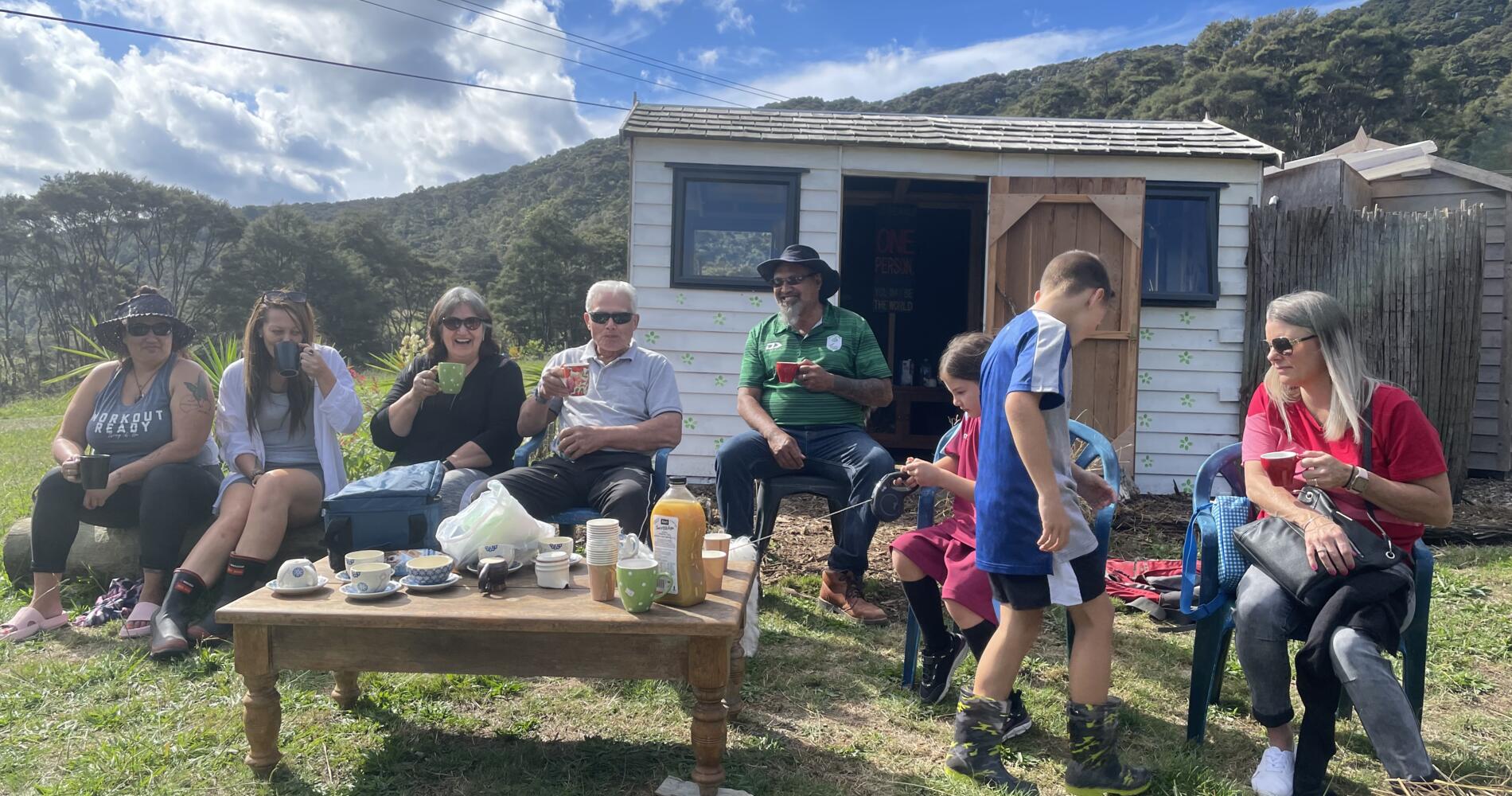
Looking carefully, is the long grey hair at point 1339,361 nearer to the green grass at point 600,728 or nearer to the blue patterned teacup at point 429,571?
the green grass at point 600,728

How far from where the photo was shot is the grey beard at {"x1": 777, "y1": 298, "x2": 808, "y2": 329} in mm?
3963

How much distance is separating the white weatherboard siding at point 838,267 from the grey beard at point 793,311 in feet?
6.82

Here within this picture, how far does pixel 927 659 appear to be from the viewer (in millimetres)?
2789

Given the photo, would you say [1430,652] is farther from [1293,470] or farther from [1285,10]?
[1285,10]

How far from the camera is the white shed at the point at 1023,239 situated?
5.95 m

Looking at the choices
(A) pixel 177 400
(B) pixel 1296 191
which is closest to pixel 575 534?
(A) pixel 177 400

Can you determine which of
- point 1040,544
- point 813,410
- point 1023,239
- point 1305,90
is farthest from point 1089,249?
point 1305,90

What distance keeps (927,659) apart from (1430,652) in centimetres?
199

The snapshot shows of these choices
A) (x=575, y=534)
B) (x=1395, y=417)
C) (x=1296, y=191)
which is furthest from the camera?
(x=1296, y=191)

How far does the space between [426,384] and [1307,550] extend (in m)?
3.02

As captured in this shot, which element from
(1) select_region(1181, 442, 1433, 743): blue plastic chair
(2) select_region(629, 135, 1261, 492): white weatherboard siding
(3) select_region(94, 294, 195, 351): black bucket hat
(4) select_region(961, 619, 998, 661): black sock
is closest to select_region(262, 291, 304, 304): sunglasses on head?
(3) select_region(94, 294, 195, 351): black bucket hat

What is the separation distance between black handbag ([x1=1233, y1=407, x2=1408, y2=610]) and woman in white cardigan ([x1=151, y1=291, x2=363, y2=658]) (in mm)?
3164

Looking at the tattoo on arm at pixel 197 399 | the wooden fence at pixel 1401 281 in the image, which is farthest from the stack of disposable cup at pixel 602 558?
the wooden fence at pixel 1401 281

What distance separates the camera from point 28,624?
331cm
